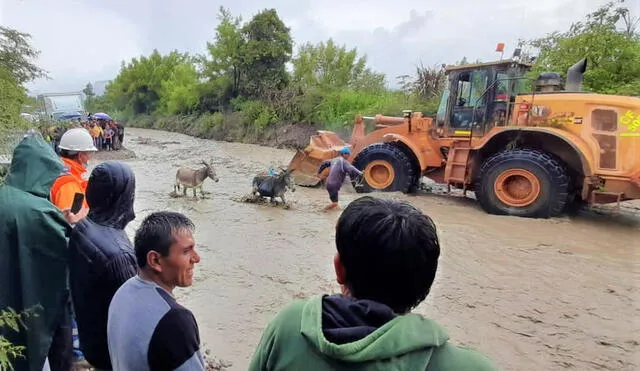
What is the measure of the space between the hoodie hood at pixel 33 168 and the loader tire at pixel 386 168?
7.41 meters

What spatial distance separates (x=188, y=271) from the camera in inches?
71.8

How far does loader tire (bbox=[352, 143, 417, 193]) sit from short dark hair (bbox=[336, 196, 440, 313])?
8338 mm

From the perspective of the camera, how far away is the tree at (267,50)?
88.1 feet

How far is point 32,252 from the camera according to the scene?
238 centimetres

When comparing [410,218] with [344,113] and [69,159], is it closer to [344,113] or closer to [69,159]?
[69,159]

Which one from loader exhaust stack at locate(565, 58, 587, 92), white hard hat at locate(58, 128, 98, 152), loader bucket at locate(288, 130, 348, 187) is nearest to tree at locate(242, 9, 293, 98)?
loader bucket at locate(288, 130, 348, 187)

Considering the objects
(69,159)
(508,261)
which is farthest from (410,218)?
(508,261)

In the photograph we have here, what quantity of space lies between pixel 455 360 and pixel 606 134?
7.56 metres

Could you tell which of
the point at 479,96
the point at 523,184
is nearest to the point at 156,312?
→ the point at 523,184

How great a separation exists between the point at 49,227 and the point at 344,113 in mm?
19608

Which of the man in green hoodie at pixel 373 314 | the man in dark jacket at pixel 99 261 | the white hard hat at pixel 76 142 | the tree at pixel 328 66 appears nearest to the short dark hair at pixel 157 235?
the man in dark jacket at pixel 99 261

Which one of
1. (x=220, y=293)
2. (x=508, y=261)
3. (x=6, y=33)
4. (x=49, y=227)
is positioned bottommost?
(x=220, y=293)

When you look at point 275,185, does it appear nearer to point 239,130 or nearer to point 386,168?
point 386,168

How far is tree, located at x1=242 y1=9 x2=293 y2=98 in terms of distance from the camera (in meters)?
26.9
